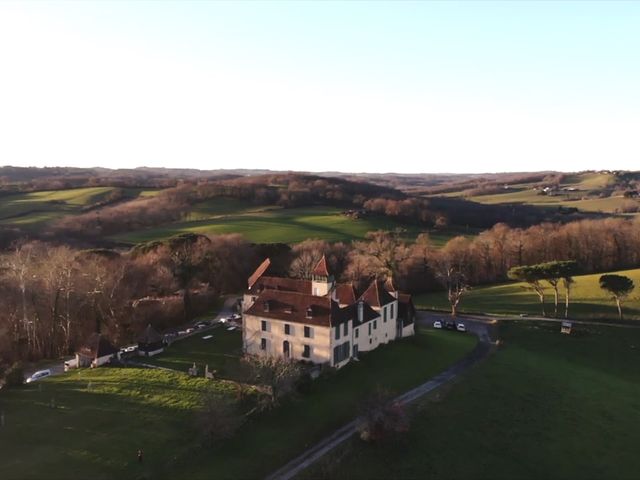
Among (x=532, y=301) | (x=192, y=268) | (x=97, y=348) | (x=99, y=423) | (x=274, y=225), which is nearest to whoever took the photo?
(x=99, y=423)

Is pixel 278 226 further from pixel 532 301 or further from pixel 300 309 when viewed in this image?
pixel 300 309

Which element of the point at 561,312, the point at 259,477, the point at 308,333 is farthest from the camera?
the point at 561,312

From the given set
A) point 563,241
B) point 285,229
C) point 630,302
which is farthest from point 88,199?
point 630,302

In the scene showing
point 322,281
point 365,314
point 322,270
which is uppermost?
point 322,270

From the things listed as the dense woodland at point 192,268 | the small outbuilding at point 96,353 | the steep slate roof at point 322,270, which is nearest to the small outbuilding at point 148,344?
the small outbuilding at point 96,353

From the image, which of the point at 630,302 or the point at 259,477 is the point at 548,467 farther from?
the point at 630,302

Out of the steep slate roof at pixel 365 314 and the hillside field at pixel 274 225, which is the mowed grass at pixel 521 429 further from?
the hillside field at pixel 274 225

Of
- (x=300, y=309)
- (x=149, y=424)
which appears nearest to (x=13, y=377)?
(x=149, y=424)
